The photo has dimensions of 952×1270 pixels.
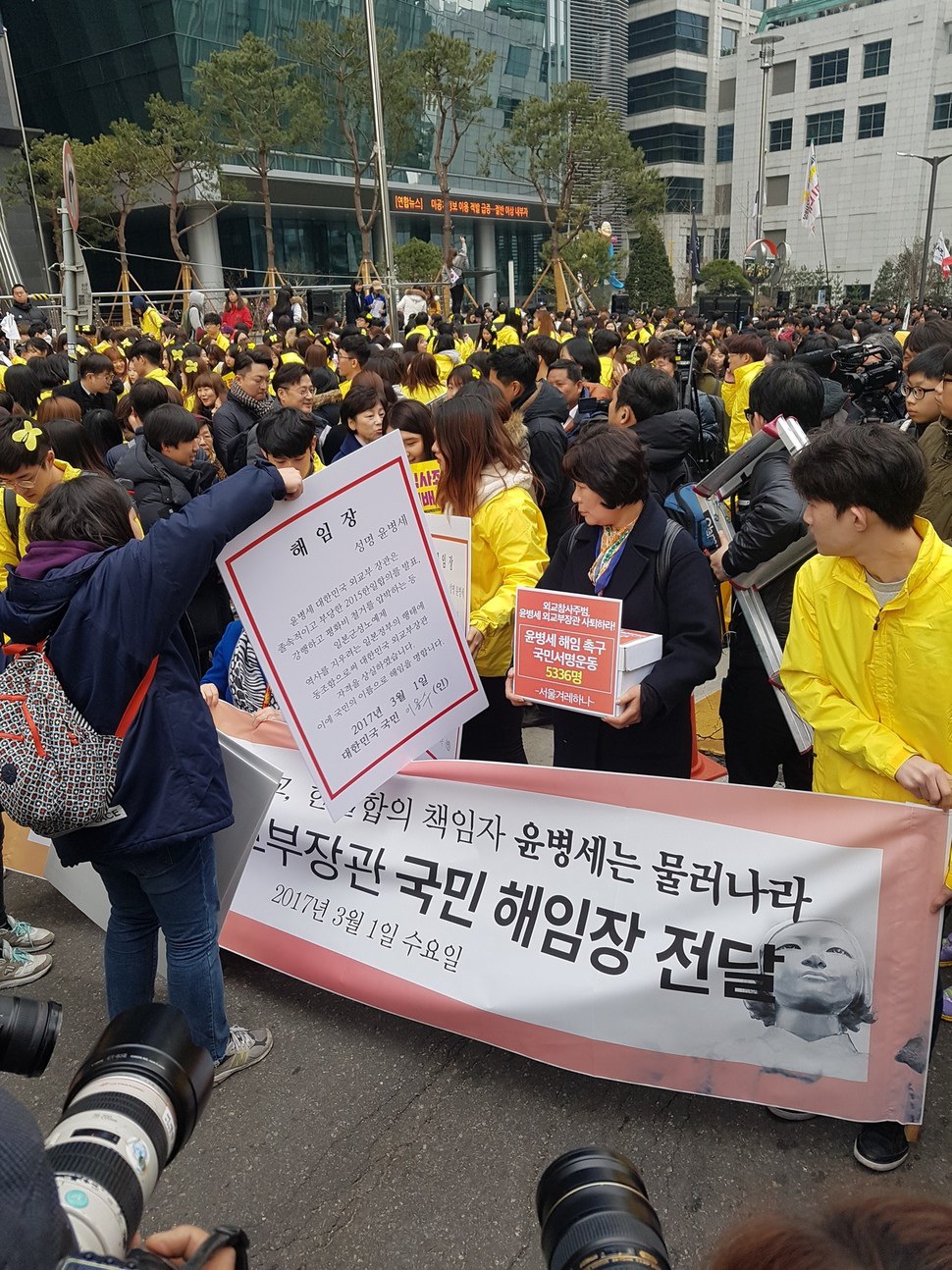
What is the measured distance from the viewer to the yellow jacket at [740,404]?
23.6 ft

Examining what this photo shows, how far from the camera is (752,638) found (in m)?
3.28

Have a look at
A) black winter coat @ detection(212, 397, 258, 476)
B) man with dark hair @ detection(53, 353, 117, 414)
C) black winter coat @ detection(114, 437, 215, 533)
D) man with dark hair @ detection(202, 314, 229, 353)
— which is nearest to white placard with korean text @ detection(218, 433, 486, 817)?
black winter coat @ detection(114, 437, 215, 533)

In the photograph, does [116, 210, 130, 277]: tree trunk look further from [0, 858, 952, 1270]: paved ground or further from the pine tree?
the pine tree

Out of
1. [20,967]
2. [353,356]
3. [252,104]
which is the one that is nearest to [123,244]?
[252,104]

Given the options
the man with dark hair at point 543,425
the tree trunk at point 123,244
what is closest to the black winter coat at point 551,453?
the man with dark hair at point 543,425

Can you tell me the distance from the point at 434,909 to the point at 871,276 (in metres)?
62.0

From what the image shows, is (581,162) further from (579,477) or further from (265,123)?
(579,477)

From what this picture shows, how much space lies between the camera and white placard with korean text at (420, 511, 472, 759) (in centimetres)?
328

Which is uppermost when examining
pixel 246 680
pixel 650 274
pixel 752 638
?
pixel 650 274

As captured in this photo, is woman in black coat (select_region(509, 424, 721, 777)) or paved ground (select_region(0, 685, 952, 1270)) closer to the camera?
paved ground (select_region(0, 685, 952, 1270))

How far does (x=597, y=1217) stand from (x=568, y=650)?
1.83 metres

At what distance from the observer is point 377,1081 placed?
2.72 meters

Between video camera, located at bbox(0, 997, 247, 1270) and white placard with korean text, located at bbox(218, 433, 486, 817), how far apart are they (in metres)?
1.17

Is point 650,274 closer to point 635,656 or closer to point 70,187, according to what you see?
point 70,187
